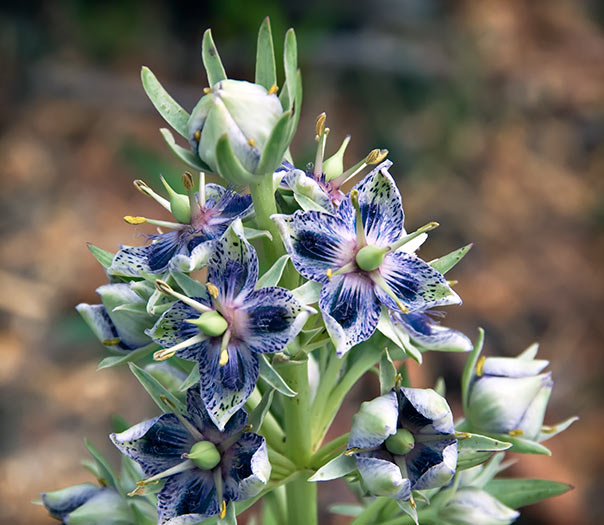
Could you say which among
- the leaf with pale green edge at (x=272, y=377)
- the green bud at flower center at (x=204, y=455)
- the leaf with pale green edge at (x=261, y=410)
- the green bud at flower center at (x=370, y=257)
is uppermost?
the green bud at flower center at (x=370, y=257)

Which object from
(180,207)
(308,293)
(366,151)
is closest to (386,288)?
(308,293)

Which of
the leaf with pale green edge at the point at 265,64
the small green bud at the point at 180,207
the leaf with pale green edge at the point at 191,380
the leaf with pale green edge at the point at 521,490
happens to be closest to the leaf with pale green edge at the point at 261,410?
the leaf with pale green edge at the point at 191,380

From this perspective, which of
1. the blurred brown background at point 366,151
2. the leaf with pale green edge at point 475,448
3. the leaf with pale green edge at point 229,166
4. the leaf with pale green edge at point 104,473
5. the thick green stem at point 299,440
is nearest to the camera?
the leaf with pale green edge at point 229,166

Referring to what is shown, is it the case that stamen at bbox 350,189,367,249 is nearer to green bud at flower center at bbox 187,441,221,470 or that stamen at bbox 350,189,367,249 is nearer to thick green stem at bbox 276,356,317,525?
thick green stem at bbox 276,356,317,525

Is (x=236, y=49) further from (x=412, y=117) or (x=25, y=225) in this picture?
(x=25, y=225)

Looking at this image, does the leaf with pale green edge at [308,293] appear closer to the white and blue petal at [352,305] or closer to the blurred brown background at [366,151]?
the white and blue petal at [352,305]

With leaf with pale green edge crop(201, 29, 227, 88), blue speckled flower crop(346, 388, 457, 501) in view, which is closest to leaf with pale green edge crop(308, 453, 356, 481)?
blue speckled flower crop(346, 388, 457, 501)
